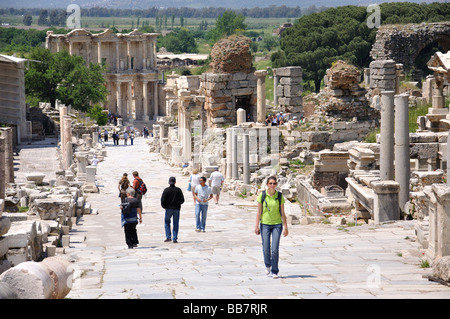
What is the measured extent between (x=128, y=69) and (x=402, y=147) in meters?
76.7

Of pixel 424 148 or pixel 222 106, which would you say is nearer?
pixel 424 148

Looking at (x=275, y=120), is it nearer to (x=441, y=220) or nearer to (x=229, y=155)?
(x=229, y=155)

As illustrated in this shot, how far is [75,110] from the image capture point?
65.4m

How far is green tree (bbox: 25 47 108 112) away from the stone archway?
25389mm

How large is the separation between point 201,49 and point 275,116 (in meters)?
126

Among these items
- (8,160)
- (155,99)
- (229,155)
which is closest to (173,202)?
(8,160)

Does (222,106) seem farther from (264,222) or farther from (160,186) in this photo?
(264,222)

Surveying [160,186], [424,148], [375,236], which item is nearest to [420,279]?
[375,236]

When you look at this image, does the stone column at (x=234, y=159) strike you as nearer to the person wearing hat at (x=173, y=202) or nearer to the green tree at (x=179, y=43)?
the person wearing hat at (x=173, y=202)

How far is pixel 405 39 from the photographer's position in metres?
46.6

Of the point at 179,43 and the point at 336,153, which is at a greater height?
the point at 179,43

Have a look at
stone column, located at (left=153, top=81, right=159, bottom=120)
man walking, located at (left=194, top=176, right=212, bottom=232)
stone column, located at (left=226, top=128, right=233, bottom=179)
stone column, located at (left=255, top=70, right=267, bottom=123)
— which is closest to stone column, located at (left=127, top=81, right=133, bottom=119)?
stone column, located at (left=153, top=81, right=159, bottom=120)

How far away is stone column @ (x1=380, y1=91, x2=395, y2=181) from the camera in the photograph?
50.7 feet

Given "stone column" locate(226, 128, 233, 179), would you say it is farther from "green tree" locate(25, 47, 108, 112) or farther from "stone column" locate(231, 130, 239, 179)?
"green tree" locate(25, 47, 108, 112)
